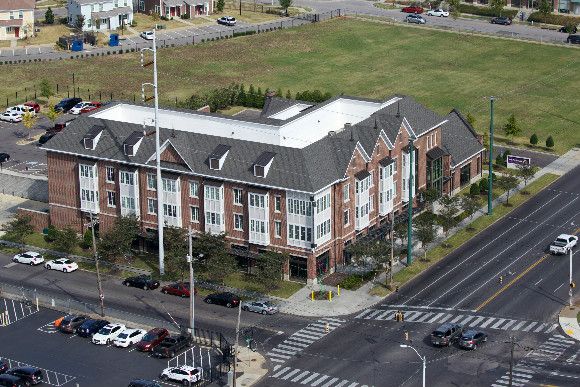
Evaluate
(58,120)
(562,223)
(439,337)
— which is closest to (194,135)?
(439,337)

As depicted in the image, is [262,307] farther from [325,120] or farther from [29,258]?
[325,120]

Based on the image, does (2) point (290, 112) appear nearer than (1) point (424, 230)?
No

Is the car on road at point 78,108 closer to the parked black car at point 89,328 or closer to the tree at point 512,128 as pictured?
the tree at point 512,128

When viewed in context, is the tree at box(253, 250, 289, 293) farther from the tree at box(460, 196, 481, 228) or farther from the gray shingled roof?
the gray shingled roof

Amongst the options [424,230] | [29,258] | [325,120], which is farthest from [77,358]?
[325,120]

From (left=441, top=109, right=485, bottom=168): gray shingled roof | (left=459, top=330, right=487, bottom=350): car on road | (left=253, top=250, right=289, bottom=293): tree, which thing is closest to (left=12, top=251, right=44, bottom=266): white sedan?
(left=253, top=250, right=289, bottom=293): tree

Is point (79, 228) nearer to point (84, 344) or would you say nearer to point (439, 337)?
point (84, 344)

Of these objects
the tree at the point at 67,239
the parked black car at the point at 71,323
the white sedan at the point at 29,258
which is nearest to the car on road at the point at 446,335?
the parked black car at the point at 71,323
